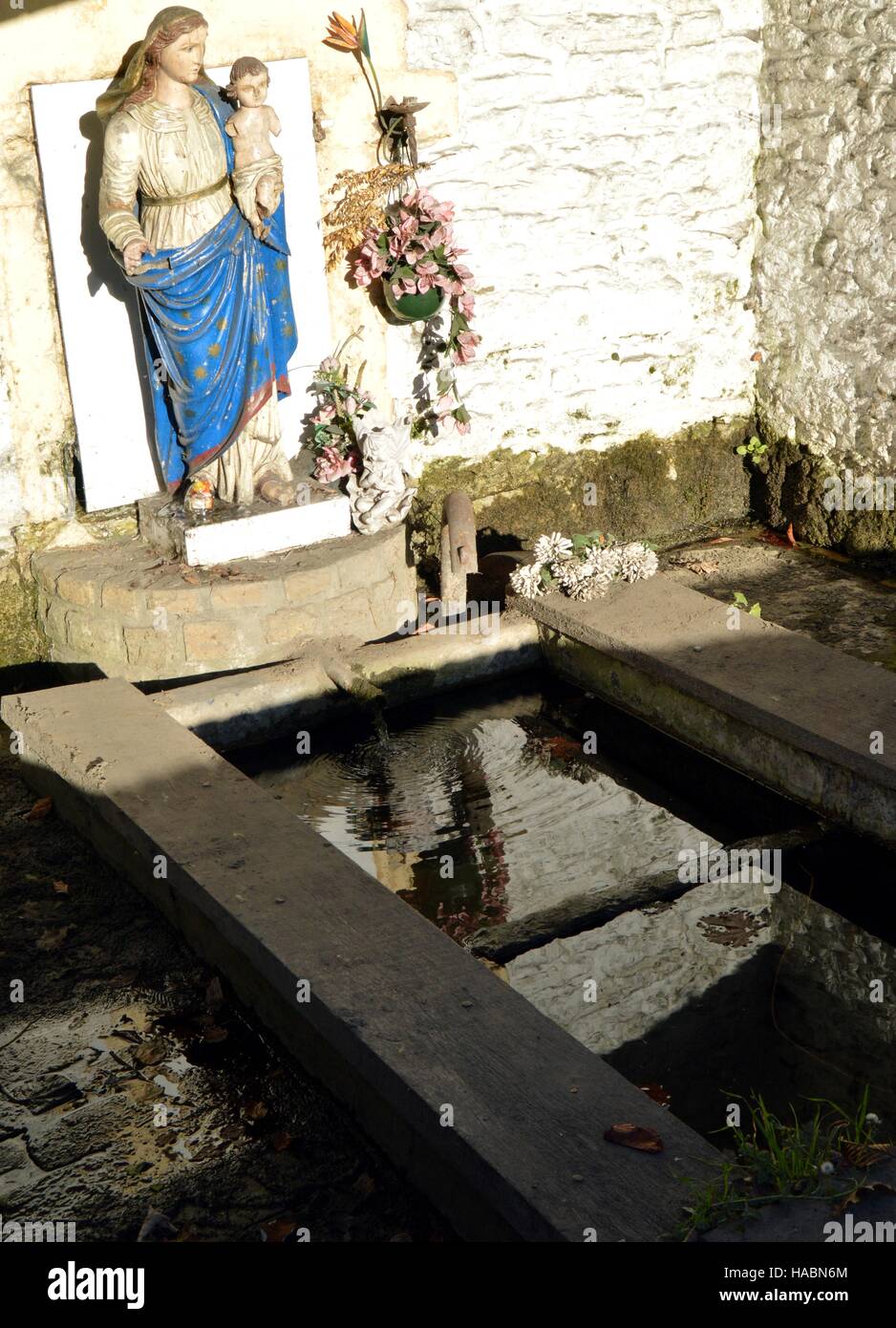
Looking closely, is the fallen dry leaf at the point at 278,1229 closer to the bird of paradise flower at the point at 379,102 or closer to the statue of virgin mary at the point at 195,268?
the statue of virgin mary at the point at 195,268

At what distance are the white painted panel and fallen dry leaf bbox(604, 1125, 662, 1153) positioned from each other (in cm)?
401


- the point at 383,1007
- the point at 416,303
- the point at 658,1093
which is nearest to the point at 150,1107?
the point at 383,1007

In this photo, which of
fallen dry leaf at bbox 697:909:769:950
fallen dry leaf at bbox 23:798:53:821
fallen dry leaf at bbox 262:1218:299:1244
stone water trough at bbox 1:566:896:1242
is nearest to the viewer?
stone water trough at bbox 1:566:896:1242

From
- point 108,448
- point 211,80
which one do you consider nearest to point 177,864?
point 108,448

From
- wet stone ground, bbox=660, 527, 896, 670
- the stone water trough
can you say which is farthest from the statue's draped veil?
wet stone ground, bbox=660, 527, 896, 670

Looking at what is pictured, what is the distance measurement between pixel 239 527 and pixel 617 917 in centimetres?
251

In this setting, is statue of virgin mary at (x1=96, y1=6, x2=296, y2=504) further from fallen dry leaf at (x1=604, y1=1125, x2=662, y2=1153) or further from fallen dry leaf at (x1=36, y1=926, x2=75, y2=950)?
fallen dry leaf at (x1=604, y1=1125, x2=662, y2=1153)

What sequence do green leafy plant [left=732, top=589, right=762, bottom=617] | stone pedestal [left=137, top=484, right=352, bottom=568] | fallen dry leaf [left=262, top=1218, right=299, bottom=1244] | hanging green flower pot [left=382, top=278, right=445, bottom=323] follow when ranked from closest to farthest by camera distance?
fallen dry leaf [left=262, top=1218, right=299, bottom=1244], green leafy plant [left=732, top=589, right=762, bottom=617], stone pedestal [left=137, top=484, right=352, bottom=568], hanging green flower pot [left=382, top=278, right=445, bottom=323]

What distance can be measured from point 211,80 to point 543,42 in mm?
1703

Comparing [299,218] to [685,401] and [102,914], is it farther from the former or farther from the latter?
[102,914]

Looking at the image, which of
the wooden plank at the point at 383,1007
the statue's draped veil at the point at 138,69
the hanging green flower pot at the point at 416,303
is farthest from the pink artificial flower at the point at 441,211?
the wooden plank at the point at 383,1007

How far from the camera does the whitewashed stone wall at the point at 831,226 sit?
6473 millimetres

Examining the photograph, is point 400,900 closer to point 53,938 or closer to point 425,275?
point 53,938

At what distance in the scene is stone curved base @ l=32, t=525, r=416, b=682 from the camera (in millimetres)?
5727
